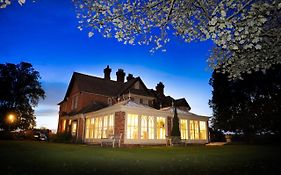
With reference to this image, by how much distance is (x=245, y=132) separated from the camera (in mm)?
28172

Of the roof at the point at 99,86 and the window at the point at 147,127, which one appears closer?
the window at the point at 147,127

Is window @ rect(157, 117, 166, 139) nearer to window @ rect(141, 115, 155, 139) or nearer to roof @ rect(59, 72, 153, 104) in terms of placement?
window @ rect(141, 115, 155, 139)

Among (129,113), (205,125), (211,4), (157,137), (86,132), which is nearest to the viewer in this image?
(211,4)

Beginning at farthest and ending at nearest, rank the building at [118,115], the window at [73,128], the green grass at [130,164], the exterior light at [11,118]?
1. the exterior light at [11,118]
2. the window at [73,128]
3. the building at [118,115]
4. the green grass at [130,164]

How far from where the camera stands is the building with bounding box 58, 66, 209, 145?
59.9 feet

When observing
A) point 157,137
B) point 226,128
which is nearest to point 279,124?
point 226,128

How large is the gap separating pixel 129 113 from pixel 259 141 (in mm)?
17730

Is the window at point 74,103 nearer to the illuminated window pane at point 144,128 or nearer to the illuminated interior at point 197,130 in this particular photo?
the illuminated window pane at point 144,128

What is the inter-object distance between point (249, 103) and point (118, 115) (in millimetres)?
19138

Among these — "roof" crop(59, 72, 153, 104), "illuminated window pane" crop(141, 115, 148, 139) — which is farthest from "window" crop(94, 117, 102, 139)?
"roof" crop(59, 72, 153, 104)

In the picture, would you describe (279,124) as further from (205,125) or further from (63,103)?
(63,103)

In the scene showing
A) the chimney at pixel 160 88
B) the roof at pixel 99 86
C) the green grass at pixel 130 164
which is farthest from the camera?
the chimney at pixel 160 88

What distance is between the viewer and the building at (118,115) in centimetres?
1827

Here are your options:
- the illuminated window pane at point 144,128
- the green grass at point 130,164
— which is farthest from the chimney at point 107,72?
the green grass at point 130,164
